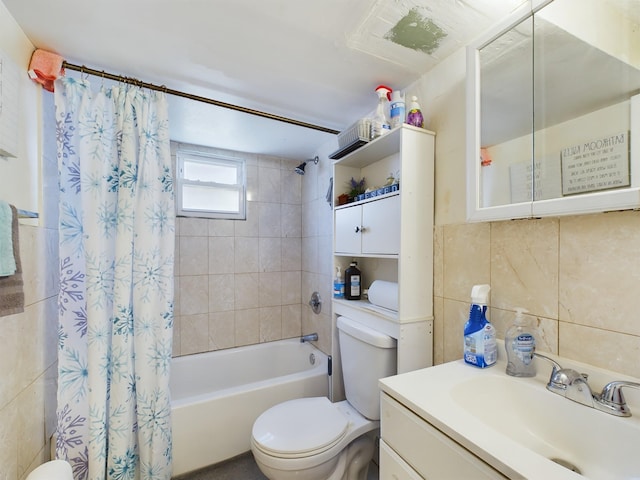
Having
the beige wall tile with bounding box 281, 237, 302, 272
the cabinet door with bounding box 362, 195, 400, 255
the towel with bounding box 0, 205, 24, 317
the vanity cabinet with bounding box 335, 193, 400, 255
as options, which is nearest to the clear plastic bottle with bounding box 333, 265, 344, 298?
the vanity cabinet with bounding box 335, 193, 400, 255

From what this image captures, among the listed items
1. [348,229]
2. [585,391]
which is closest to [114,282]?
[348,229]

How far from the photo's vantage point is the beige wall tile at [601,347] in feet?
2.40

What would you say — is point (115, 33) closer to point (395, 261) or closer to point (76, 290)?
point (76, 290)

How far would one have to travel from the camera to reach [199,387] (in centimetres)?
216

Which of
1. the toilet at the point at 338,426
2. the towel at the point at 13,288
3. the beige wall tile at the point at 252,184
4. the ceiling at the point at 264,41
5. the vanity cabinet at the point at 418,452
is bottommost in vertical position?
the toilet at the point at 338,426

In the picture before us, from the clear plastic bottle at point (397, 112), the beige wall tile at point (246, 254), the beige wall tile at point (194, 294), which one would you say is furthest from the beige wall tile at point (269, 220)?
the clear plastic bottle at point (397, 112)

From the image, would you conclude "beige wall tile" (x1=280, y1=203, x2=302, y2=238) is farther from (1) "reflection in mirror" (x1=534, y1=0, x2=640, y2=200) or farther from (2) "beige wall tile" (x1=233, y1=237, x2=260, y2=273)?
(1) "reflection in mirror" (x1=534, y1=0, x2=640, y2=200)

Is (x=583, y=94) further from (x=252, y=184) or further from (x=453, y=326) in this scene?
(x=252, y=184)

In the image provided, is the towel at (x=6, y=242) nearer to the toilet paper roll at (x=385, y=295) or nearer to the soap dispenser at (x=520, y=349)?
the toilet paper roll at (x=385, y=295)

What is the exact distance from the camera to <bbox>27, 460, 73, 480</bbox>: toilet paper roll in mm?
834

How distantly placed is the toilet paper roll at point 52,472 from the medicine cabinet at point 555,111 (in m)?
1.57

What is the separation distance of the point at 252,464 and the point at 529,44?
234 cm

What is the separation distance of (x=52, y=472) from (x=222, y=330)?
1.47 m

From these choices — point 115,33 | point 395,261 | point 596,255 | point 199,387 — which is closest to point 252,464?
point 199,387
